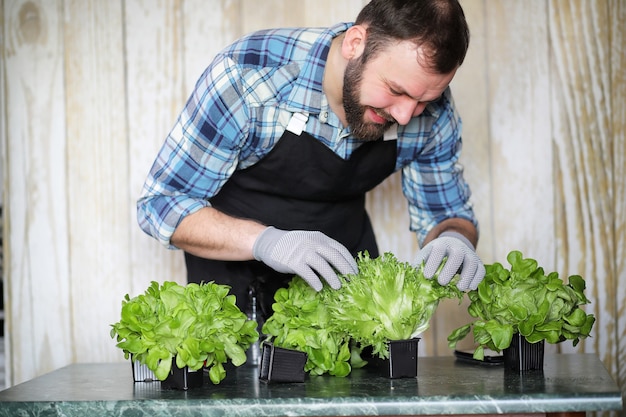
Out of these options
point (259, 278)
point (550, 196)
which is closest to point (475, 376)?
point (259, 278)

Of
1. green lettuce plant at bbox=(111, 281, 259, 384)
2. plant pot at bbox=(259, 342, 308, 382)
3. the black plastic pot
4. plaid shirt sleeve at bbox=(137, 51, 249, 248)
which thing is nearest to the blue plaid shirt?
plaid shirt sleeve at bbox=(137, 51, 249, 248)

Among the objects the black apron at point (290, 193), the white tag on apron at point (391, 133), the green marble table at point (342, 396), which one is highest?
the white tag on apron at point (391, 133)

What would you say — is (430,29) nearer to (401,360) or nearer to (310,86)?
(310,86)

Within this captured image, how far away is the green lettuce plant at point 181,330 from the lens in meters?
1.68

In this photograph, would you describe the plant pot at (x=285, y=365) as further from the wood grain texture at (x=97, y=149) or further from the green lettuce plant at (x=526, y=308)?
the wood grain texture at (x=97, y=149)

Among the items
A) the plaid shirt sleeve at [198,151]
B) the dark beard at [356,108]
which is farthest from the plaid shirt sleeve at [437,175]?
the plaid shirt sleeve at [198,151]

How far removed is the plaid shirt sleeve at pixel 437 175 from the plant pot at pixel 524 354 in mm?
699

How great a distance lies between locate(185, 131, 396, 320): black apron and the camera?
228 cm

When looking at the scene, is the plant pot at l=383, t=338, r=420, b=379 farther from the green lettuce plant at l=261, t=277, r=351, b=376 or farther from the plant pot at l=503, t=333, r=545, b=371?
the plant pot at l=503, t=333, r=545, b=371

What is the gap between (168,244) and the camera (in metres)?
2.23

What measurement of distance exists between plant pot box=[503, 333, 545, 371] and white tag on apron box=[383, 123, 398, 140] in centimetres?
75

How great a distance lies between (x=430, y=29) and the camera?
199 cm

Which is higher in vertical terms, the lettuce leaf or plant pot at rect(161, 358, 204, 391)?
the lettuce leaf

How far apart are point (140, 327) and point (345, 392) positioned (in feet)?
1.46
